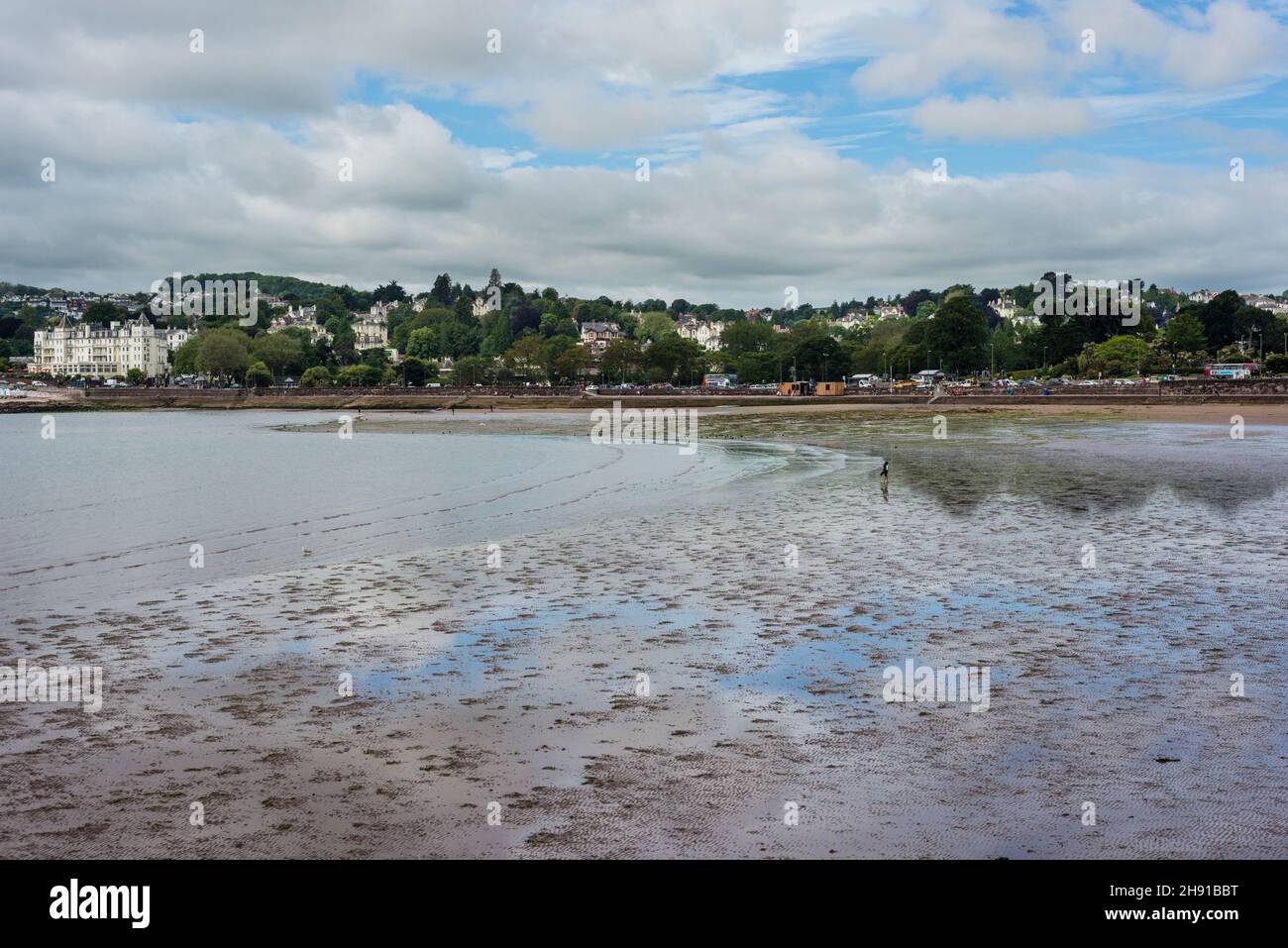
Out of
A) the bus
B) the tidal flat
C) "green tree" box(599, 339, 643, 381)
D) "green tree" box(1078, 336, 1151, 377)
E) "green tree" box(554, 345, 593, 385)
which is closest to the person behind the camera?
the tidal flat

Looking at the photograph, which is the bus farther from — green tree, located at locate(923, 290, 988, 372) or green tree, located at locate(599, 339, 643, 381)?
green tree, located at locate(599, 339, 643, 381)

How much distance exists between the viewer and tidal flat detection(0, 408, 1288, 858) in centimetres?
761

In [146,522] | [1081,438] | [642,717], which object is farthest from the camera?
[1081,438]

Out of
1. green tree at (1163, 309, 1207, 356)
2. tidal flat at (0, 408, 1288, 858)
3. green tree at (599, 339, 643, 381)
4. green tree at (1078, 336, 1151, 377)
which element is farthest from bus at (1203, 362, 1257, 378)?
tidal flat at (0, 408, 1288, 858)

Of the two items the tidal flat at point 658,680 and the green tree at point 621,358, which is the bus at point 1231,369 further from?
the tidal flat at point 658,680

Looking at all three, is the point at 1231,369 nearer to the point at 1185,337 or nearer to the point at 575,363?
the point at 1185,337

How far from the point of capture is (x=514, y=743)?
9523 mm

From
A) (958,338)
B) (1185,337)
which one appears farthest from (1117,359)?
(958,338)

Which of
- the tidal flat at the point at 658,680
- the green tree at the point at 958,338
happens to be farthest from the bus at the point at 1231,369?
the tidal flat at the point at 658,680
